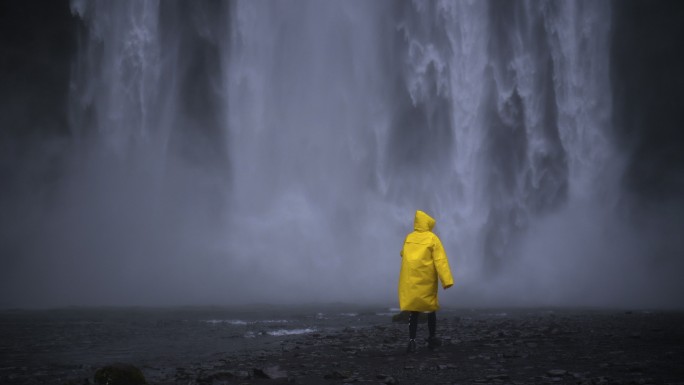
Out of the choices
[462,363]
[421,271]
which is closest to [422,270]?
[421,271]

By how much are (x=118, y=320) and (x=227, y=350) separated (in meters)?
10.1

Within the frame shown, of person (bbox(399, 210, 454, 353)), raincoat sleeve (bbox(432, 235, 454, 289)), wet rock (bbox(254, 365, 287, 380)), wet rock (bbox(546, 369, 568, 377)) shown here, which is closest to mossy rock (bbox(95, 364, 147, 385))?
wet rock (bbox(254, 365, 287, 380))

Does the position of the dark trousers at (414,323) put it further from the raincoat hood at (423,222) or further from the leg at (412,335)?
the raincoat hood at (423,222)

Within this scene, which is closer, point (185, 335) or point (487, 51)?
point (185, 335)

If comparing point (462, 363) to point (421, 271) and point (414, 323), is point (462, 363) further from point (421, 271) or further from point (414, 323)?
point (421, 271)

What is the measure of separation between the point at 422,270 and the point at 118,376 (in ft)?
15.3

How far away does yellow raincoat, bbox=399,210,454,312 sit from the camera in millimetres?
8703

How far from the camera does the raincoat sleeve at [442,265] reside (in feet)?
27.7

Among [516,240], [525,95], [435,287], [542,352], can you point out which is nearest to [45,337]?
[435,287]

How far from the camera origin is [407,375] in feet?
22.7

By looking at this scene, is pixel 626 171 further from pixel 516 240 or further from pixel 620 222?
pixel 516 240

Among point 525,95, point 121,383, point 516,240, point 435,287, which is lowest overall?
point 121,383

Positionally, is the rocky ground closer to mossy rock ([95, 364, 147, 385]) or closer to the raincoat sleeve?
mossy rock ([95, 364, 147, 385])

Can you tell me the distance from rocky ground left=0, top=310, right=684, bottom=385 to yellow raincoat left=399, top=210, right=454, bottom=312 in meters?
0.82
